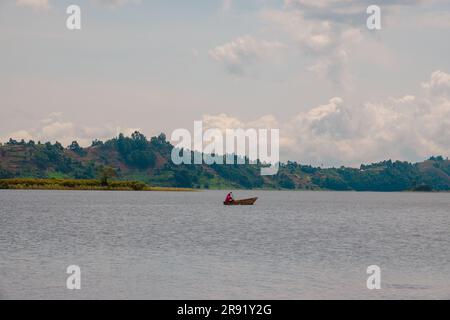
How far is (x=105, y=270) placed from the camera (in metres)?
59.5

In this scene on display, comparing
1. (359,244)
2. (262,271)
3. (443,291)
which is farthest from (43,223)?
(443,291)

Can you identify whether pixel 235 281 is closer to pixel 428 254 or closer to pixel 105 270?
pixel 105 270

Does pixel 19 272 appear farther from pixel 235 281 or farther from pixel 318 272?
pixel 318 272

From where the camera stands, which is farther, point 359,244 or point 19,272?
point 359,244

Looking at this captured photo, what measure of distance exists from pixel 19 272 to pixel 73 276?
690 cm

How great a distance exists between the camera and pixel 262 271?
60062 mm

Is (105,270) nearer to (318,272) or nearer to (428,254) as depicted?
(318,272)

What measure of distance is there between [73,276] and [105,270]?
7357 millimetres
